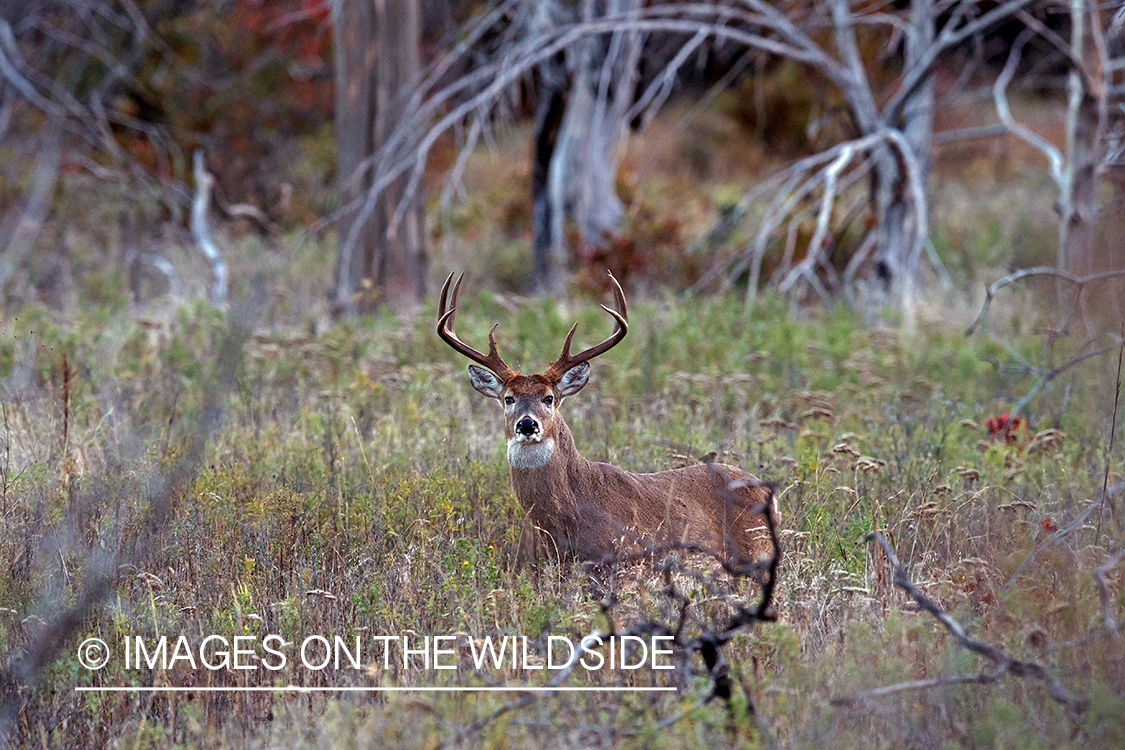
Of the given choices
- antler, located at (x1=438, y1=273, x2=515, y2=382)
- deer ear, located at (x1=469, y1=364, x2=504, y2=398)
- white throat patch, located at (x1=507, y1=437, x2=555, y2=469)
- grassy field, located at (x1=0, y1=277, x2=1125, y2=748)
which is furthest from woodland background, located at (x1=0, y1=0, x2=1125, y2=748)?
antler, located at (x1=438, y1=273, x2=515, y2=382)

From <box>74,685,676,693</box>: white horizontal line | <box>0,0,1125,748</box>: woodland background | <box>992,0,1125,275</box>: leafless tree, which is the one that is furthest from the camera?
<box>992,0,1125,275</box>: leafless tree

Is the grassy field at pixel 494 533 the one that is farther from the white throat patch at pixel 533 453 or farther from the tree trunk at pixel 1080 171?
the tree trunk at pixel 1080 171

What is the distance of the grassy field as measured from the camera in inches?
143

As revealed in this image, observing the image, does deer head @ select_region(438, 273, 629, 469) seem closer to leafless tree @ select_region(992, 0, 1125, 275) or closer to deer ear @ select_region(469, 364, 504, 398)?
deer ear @ select_region(469, 364, 504, 398)

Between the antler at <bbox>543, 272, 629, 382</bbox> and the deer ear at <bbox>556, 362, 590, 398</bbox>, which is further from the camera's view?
the deer ear at <bbox>556, 362, 590, 398</bbox>

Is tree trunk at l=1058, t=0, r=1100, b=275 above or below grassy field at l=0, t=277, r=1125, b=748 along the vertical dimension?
above

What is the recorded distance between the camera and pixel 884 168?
11.2 m

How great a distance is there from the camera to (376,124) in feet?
37.8

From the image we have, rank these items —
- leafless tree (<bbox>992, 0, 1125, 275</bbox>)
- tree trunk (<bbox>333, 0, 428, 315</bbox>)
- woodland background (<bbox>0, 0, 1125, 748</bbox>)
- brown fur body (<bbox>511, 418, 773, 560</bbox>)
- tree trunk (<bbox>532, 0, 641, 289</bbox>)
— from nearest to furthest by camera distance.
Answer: woodland background (<bbox>0, 0, 1125, 748</bbox>)
brown fur body (<bbox>511, 418, 773, 560</bbox>)
leafless tree (<bbox>992, 0, 1125, 275</bbox>)
tree trunk (<bbox>333, 0, 428, 315</bbox>)
tree trunk (<bbox>532, 0, 641, 289</bbox>)

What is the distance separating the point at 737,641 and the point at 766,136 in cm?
1853

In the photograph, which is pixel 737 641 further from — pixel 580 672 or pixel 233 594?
pixel 233 594

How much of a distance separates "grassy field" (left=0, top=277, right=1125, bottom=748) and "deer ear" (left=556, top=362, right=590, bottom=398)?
1.67 feet

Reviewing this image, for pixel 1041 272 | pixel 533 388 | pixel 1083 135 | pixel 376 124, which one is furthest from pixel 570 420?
pixel 376 124

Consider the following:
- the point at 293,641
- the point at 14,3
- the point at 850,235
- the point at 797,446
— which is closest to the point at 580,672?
the point at 293,641
